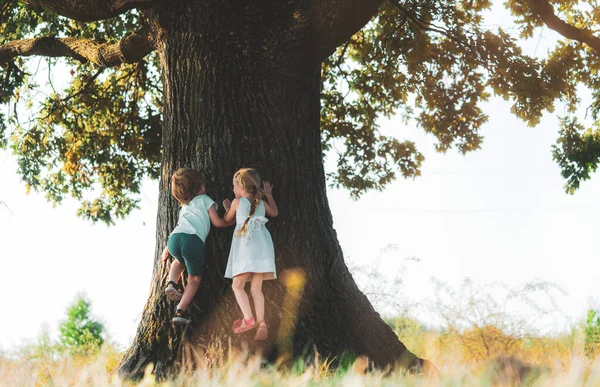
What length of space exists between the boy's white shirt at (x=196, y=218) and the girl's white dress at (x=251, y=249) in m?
0.33

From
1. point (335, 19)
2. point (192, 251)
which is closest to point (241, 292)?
point (192, 251)

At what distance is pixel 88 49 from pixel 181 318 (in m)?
4.84

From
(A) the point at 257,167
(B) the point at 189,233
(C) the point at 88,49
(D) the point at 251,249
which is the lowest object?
(D) the point at 251,249

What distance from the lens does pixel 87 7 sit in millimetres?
8078

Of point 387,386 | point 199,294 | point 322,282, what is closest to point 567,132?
point 322,282

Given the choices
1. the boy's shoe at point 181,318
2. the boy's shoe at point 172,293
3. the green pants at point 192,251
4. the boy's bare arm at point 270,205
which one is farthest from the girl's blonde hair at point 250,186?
the boy's shoe at point 181,318

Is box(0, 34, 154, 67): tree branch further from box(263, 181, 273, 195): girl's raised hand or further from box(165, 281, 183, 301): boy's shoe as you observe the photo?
box(165, 281, 183, 301): boy's shoe

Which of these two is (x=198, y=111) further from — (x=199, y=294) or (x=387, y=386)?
(x=387, y=386)

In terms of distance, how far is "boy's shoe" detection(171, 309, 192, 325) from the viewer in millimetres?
7035

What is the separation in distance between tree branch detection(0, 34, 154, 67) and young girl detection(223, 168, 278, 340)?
2.85 metres

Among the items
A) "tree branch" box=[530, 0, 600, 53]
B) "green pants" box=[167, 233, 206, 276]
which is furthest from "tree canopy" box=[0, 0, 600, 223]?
"green pants" box=[167, 233, 206, 276]

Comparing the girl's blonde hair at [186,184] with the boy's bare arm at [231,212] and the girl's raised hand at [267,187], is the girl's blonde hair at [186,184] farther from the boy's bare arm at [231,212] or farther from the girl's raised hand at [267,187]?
the girl's raised hand at [267,187]

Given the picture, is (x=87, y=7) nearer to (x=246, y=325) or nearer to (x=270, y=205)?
(x=270, y=205)

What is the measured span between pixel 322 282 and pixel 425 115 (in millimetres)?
6980
